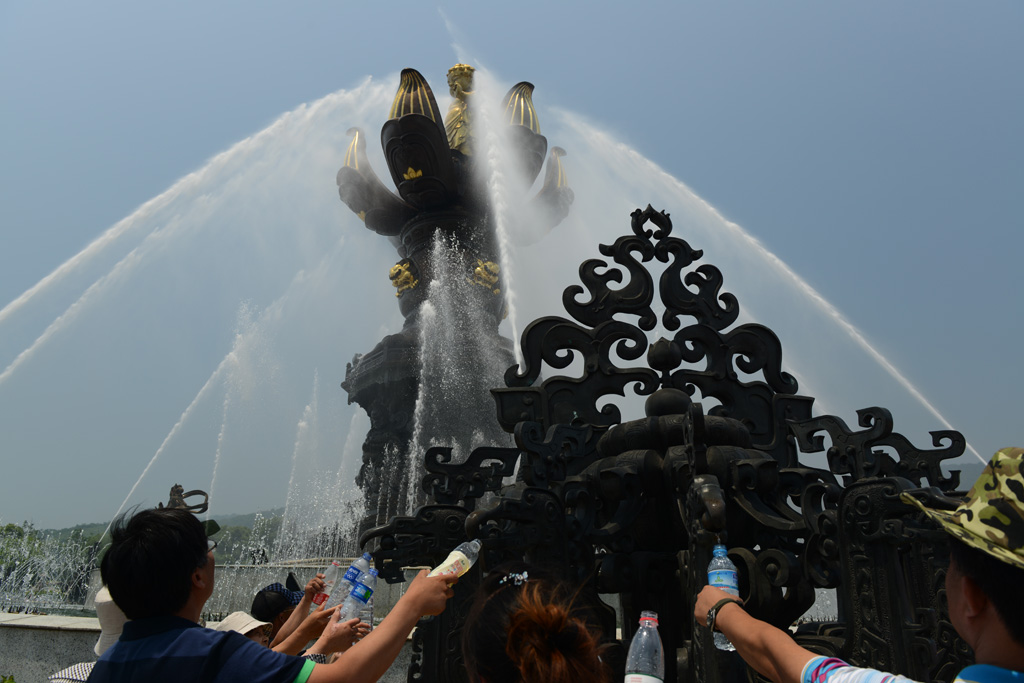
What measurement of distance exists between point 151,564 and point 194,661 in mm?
355

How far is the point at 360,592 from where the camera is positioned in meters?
2.86

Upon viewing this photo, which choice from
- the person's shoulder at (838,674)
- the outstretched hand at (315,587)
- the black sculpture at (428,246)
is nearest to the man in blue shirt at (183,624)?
the person's shoulder at (838,674)

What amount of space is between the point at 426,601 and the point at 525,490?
2280 millimetres

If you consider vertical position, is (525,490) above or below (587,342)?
below

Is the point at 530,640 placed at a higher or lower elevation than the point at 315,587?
lower

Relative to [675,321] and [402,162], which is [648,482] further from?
[402,162]

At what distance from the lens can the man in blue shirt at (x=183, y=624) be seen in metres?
2.04

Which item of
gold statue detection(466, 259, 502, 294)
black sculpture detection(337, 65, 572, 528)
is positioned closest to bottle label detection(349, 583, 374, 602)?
black sculpture detection(337, 65, 572, 528)

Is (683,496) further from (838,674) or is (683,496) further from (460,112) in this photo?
(460,112)

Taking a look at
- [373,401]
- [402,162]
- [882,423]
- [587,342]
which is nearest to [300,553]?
[373,401]

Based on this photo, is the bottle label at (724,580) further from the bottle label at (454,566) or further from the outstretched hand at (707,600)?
the bottle label at (454,566)

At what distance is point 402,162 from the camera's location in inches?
629

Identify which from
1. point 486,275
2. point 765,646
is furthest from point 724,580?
point 486,275

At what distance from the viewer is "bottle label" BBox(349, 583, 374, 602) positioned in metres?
2.85
